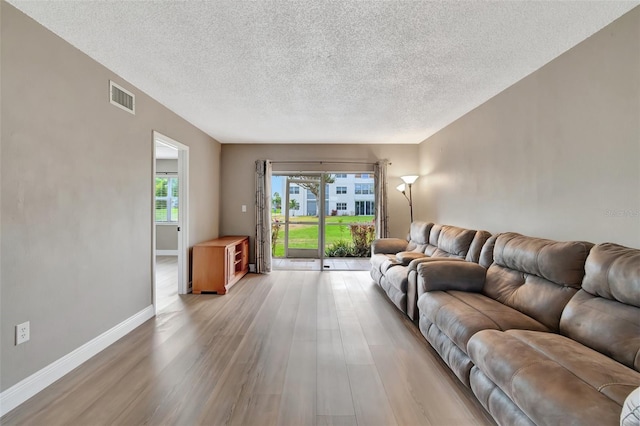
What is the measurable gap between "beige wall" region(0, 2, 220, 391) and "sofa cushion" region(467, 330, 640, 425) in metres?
2.93

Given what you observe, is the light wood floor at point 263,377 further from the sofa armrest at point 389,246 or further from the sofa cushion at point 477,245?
the sofa armrest at point 389,246

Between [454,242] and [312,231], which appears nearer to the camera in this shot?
[454,242]

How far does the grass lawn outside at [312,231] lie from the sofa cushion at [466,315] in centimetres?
339

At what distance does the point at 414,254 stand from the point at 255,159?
3.50 meters

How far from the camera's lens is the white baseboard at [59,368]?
1.69 meters

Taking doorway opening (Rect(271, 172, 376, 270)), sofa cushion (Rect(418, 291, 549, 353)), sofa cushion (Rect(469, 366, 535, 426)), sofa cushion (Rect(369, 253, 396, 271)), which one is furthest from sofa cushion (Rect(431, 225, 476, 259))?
doorway opening (Rect(271, 172, 376, 270))

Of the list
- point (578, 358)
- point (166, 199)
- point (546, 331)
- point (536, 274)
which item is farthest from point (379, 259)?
point (166, 199)

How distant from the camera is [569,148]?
7.18ft

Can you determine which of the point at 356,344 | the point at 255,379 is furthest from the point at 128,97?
the point at 356,344

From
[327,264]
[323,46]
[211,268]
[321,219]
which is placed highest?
[323,46]

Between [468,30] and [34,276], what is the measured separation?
138 inches

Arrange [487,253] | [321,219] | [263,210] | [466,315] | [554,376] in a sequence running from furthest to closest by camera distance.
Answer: [321,219], [263,210], [487,253], [466,315], [554,376]

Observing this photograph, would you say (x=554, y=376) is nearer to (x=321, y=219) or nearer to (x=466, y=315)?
(x=466, y=315)

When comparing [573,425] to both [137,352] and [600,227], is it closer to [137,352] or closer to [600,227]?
[600,227]
